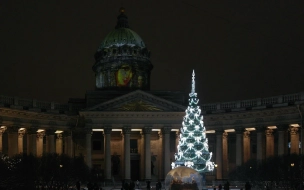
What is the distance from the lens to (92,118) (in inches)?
2815

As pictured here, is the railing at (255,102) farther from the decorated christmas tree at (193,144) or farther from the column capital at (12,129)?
the column capital at (12,129)

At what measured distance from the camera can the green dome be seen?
9069cm

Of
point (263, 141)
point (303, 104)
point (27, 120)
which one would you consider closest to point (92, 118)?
point (27, 120)

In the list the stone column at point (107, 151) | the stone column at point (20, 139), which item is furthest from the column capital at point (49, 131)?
the stone column at point (107, 151)

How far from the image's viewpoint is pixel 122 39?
91000mm

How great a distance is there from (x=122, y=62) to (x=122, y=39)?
4941 mm

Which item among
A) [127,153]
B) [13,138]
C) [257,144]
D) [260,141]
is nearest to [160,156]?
[127,153]

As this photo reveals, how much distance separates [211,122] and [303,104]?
13.9 m

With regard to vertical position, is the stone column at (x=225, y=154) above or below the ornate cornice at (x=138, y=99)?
below

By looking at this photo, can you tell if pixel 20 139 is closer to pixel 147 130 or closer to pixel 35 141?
pixel 35 141

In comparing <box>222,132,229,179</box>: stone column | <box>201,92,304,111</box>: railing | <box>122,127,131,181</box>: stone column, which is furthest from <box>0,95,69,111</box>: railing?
<box>222,132,229,179</box>: stone column

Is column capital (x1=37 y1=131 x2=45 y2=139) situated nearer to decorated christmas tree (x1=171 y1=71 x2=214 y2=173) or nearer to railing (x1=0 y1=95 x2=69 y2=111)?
railing (x1=0 y1=95 x2=69 y2=111)

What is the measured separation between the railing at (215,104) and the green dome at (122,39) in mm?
17751

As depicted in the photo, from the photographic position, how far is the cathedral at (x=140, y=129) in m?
64.6
